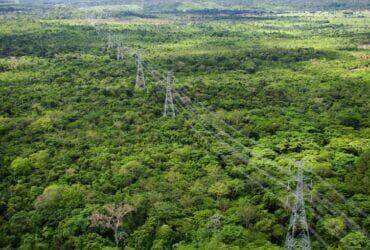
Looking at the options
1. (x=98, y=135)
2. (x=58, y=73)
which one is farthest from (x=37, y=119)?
(x=58, y=73)

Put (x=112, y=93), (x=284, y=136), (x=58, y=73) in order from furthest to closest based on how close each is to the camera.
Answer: (x=58, y=73)
(x=112, y=93)
(x=284, y=136)

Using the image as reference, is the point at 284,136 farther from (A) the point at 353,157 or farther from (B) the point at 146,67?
(B) the point at 146,67

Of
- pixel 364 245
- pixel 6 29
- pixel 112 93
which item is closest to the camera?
pixel 364 245

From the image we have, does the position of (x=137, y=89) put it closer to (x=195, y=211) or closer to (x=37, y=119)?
(x=37, y=119)

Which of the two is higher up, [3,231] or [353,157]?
[353,157]

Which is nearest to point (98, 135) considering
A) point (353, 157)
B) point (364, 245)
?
point (353, 157)

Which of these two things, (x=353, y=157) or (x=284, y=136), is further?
(x=284, y=136)
